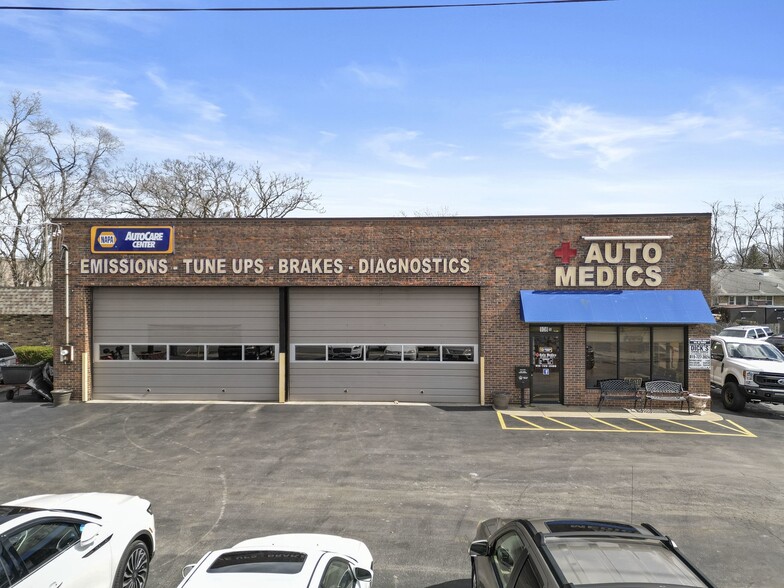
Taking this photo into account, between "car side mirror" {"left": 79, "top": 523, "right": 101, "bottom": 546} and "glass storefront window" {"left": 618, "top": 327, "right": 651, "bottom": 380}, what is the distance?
16.1m

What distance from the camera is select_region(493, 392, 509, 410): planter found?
57.4 feet

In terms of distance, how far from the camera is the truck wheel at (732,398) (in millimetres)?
17875

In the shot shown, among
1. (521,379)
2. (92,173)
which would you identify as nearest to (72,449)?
(521,379)

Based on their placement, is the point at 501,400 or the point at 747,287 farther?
the point at 747,287

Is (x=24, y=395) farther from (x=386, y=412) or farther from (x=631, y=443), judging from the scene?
(x=631, y=443)

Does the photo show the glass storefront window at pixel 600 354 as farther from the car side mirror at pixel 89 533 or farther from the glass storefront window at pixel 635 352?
the car side mirror at pixel 89 533

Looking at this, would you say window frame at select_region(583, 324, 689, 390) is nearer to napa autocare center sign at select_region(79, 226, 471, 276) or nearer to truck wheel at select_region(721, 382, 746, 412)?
truck wheel at select_region(721, 382, 746, 412)

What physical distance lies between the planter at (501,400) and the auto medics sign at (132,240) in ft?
38.5

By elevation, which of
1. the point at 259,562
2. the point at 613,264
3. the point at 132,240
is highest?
the point at 132,240

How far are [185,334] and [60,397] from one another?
4370mm

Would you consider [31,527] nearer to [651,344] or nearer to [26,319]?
[651,344]

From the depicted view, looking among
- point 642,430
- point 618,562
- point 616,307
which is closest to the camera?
point 618,562

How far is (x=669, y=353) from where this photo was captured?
1803 cm

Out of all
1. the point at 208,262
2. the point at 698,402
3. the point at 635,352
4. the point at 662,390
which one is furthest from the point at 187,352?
the point at 698,402
